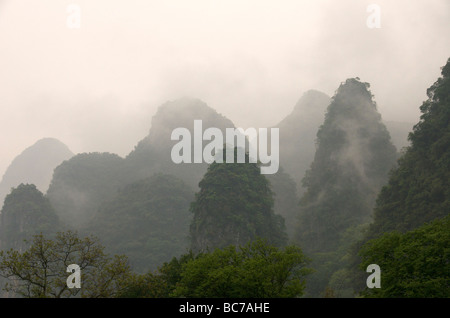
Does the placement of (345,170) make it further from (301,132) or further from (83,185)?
(83,185)

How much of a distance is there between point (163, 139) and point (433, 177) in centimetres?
7338

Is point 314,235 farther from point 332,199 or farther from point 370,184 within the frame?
point 370,184

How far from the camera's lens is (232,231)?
4519cm

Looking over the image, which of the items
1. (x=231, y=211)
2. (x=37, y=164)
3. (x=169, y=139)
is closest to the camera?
(x=231, y=211)

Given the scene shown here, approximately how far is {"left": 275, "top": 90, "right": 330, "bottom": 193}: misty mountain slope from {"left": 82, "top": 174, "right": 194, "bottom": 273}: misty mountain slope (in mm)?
41178

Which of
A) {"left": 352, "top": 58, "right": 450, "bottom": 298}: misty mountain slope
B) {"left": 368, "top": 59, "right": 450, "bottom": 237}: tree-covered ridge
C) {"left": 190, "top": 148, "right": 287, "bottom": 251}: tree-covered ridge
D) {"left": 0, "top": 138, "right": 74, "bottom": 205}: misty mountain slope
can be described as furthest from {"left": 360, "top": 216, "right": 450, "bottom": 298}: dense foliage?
{"left": 0, "top": 138, "right": 74, "bottom": 205}: misty mountain slope

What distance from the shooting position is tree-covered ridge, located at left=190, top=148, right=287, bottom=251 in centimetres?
4519

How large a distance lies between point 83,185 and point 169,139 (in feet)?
73.9

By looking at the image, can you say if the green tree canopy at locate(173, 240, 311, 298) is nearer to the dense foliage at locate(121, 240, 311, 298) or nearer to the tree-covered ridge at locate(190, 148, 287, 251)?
the dense foliage at locate(121, 240, 311, 298)

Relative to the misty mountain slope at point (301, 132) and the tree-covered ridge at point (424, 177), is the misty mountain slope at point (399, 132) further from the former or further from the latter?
the tree-covered ridge at point (424, 177)

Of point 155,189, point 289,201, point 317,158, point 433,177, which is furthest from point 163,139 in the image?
point 433,177

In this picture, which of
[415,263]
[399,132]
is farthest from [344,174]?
[399,132]

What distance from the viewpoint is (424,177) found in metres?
33.3

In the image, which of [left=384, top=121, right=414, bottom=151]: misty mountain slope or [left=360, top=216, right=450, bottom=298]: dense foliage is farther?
[left=384, top=121, right=414, bottom=151]: misty mountain slope
